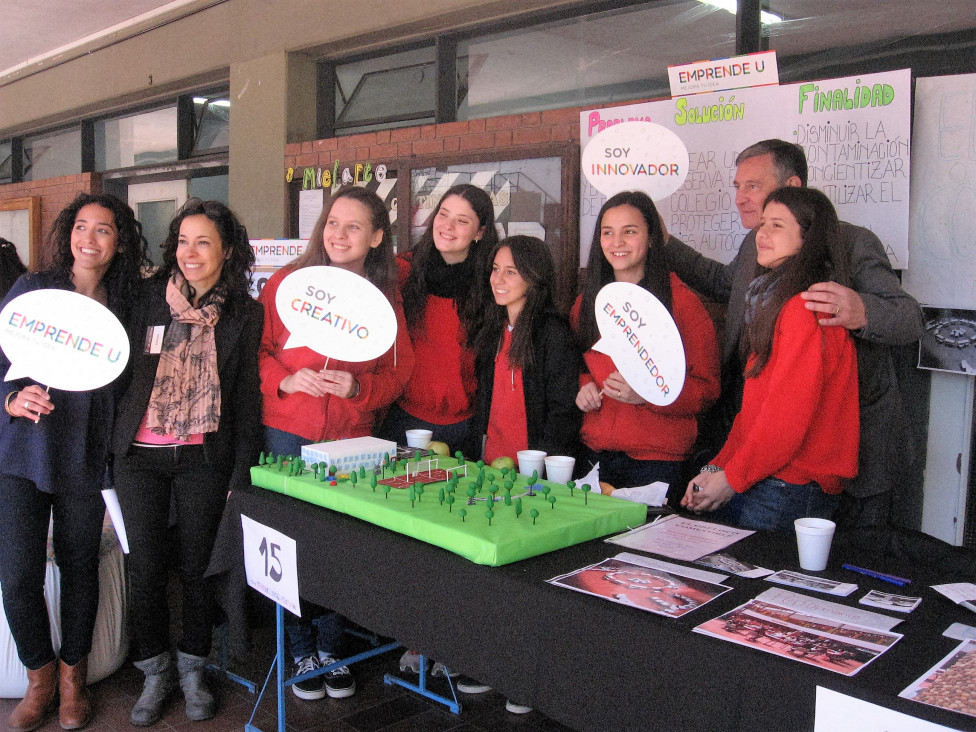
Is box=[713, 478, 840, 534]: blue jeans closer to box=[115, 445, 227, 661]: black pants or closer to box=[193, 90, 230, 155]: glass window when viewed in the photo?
box=[115, 445, 227, 661]: black pants

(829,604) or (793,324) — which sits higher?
(793,324)

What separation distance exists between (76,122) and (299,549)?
23.0 feet

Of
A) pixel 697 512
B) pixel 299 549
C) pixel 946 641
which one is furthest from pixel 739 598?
pixel 299 549

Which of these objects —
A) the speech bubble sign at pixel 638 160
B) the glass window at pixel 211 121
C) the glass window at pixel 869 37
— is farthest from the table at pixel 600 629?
the glass window at pixel 211 121

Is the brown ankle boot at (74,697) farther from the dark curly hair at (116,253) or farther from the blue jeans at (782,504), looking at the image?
the blue jeans at (782,504)

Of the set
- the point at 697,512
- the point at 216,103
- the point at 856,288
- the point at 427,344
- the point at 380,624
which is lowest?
the point at 380,624

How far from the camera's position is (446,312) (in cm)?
290

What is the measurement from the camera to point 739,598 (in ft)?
4.75

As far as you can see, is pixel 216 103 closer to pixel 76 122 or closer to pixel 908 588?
pixel 76 122

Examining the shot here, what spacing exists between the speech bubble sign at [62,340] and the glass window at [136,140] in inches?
183

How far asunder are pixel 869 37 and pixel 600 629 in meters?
2.52

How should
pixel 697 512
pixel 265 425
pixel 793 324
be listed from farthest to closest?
1. pixel 265 425
2. pixel 697 512
3. pixel 793 324

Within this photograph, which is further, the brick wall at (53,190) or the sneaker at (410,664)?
the brick wall at (53,190)

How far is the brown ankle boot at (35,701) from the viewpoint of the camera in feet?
7.99
